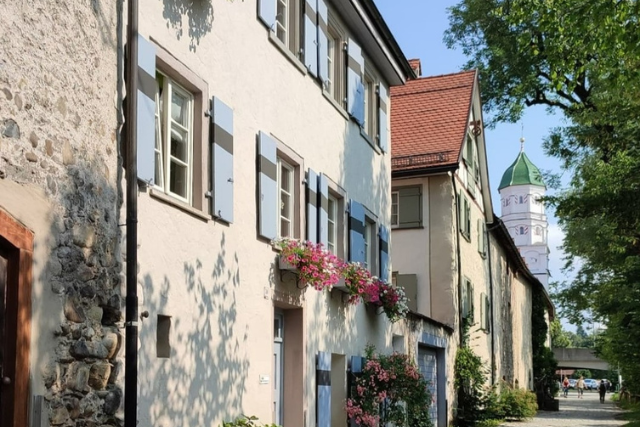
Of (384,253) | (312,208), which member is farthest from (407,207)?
(312,208)

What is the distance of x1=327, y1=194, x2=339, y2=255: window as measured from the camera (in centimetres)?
1528

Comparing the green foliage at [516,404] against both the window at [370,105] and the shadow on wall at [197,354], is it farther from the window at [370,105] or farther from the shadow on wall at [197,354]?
the shadow on wall at [197,354]

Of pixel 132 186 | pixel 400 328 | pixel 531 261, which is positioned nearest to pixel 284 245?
pixel 132 186

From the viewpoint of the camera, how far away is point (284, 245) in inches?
488

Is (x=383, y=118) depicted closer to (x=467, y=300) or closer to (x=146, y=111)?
(x=467, y=300)

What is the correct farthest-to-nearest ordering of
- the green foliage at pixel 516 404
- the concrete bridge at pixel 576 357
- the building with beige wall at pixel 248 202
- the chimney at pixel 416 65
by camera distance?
the concrete bridge at pixel 576 357, the chimney at pixel 416 65, the green foliage at pixel 516 404, the building with beige wall at pixel 248 202

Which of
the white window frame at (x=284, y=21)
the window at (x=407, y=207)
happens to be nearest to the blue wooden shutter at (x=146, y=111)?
the white window frame at (x=284, y=21)

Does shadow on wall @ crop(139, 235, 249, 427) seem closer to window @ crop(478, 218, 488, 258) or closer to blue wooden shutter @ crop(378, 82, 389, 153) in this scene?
blue wooden shutter @ crop(378, 82, 389, 153)

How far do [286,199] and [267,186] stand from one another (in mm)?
1379

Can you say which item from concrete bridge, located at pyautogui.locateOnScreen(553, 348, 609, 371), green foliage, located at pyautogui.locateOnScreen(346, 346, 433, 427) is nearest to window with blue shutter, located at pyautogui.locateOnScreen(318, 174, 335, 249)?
green foliage, located at pyautogui.locateOnScreen(346, 346, 433, 427)

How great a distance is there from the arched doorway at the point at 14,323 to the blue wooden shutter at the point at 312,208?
23.4 feet

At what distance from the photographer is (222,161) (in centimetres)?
1052

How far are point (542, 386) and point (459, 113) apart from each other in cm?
2339

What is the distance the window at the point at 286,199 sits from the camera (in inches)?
515
